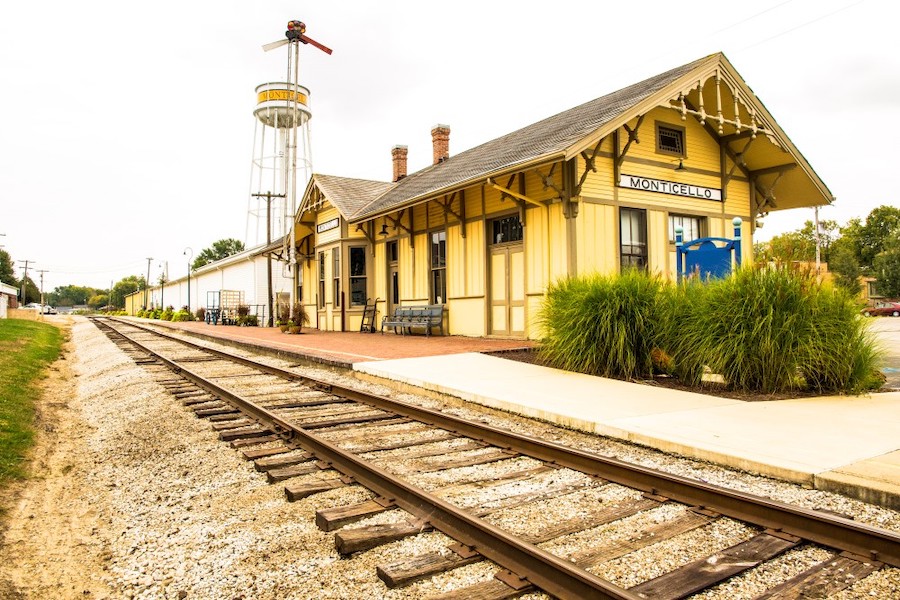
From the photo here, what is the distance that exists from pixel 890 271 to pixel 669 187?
56.2 m

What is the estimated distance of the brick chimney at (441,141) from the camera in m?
22.2

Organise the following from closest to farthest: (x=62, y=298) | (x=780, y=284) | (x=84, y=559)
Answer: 1. (x=84, y=559)
2. (x=780, y=284)
3. (x=62, y=298)

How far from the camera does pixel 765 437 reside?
5012 mm

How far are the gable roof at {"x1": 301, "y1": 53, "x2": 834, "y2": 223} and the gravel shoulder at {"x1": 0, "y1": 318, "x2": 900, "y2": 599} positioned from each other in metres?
7.12

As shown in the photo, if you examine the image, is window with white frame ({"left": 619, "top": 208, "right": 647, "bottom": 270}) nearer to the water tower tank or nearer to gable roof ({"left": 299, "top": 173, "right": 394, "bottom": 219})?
gable roof ({"left": 299, "top": 173, "right": 394, "bottom": 219})

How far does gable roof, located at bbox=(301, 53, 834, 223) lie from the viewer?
11.7m

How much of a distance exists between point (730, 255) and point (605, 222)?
329 cm

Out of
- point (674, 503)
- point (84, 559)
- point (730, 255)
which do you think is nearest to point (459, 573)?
point (674, 503)

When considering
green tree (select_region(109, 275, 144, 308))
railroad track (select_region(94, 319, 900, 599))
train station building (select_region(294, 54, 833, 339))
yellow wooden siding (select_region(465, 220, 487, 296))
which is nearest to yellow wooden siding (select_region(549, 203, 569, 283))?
train station building (select_region(294, 54, 833, 339))

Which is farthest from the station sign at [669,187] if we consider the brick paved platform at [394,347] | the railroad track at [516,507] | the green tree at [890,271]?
the green tree at [890,271]

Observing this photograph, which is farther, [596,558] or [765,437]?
[765,437]

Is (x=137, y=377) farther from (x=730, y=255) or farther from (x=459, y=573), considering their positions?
(x=730, y=255)

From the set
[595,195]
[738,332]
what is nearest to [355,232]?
[595,195]

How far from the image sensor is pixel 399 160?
80.2 feet
